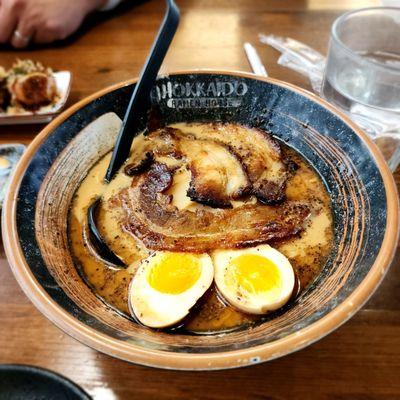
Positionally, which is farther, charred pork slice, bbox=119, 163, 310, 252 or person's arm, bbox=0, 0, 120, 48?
person's arm, bbox=0, 0, 120, 48

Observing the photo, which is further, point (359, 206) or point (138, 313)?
point (359, 206)

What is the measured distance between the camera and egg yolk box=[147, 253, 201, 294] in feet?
2.80

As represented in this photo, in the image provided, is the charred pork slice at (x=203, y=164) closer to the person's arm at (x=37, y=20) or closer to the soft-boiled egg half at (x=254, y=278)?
the soft-boiled egg half at (x=254, y=278)

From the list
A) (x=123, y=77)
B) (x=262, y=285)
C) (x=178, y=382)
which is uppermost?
(x=123, y=77)

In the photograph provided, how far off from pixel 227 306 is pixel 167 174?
428 mm

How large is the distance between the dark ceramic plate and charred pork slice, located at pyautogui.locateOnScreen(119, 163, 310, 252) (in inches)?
13.9

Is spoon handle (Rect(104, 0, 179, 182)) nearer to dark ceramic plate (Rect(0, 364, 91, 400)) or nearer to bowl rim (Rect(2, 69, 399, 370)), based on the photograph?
bowl rim (Rect(2, 69, 399, 370))

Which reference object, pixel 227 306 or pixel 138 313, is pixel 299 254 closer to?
pixel 227 306

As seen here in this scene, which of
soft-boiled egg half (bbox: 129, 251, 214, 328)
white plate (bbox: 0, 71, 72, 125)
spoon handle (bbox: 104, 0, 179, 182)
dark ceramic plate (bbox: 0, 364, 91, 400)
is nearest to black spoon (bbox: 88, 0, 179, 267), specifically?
spoon handle (bbox: 104, 0, 179, 182)

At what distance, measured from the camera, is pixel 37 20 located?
1.87 metres

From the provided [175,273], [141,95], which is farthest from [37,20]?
[175,273]

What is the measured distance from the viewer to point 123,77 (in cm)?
169

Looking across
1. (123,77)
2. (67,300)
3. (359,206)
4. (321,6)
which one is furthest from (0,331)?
(321,6)

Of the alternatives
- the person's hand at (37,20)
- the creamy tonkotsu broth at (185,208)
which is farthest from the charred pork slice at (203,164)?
the person's hand at (37,20)
